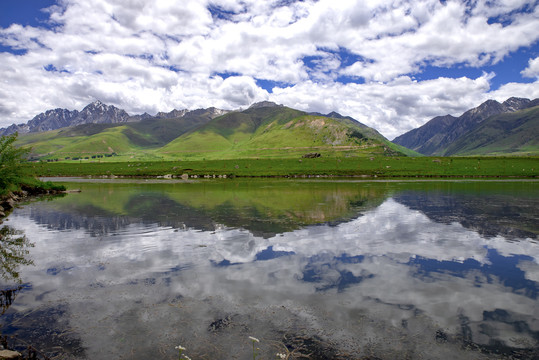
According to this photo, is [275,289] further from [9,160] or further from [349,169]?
[349,169]

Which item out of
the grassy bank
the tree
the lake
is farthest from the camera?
the grassy bank

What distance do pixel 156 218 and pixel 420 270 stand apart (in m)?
24.3

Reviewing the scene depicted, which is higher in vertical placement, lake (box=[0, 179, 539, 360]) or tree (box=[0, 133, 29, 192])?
tree (box=[0, 133, 29, 192])

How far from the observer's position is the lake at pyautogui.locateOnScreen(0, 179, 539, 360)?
9.77 metres

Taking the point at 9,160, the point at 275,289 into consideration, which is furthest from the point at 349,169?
the point at 275,289

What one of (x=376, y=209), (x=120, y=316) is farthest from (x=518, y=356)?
(x=376, y=209)

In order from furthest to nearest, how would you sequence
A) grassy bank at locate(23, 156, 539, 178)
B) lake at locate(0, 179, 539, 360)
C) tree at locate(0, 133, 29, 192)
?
1. grassy bank at locate(23, 156, 539, 178)
2. tree at locate(0, 133, 29, 192)
3. lake at locate(0, 179, 539, 360)

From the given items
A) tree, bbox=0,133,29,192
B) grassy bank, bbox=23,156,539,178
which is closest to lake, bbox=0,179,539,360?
tree, bbox=0,133,29,192

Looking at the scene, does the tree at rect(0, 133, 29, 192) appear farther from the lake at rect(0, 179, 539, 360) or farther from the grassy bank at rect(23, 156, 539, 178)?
the grassy bank at rect(23, 156, 539, 178)

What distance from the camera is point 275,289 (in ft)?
45.2

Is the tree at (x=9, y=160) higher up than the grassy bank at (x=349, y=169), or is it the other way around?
the tree at (x=9, y=160)

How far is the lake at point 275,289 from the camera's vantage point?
9766mm

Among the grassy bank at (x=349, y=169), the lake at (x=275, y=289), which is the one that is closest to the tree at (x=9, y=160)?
the lake at (x=275, y=289)

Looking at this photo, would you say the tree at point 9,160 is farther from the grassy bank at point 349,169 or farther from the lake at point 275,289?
the grassy bank at point 349,169
